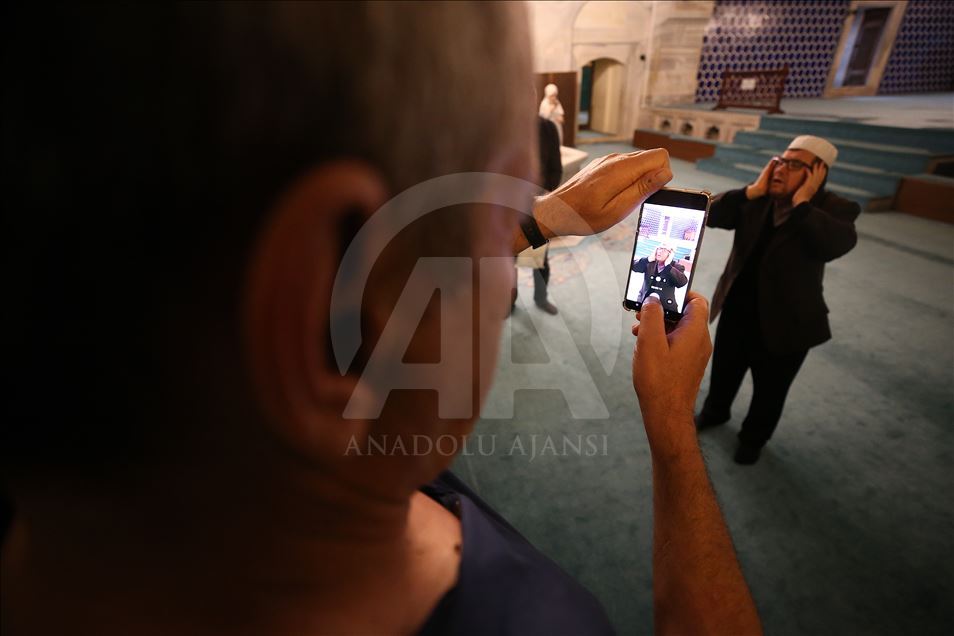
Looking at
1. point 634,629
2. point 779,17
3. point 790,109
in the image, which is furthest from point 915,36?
point 634,629

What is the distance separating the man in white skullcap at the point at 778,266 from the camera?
1890 millimetres

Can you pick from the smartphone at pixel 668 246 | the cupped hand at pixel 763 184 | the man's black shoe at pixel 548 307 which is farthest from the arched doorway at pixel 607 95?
the smartphone at pixel 668 246

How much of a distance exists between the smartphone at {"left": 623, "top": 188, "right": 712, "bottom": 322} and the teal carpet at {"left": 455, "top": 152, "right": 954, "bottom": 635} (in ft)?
3.68

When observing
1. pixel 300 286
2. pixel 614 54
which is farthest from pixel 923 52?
pixel 300 286

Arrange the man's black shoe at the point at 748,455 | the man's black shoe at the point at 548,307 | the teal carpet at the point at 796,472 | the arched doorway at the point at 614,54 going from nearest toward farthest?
the teal carpet at the point at 796,472, the man's black shoe at the point at 748,455, the man's black shoe at the point at 548,307, the arched doorway at the point at 614,54

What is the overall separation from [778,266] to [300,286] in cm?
218

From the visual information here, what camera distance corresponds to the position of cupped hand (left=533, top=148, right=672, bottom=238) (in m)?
0.97

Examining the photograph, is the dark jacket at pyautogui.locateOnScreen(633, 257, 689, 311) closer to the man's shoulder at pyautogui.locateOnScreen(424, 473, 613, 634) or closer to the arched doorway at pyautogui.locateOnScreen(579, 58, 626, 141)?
the man's shoulder at pyautogui.locateOnScreen(424, 473, 613, 634)

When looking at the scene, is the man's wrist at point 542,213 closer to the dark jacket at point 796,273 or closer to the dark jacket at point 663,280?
the dark jacket at point 663,280

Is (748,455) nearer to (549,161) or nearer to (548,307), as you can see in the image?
(548,307)

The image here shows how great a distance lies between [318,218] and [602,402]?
2625 millimetres

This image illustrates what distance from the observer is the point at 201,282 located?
0.88ft

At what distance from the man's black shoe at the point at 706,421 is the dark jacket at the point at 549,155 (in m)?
1.77

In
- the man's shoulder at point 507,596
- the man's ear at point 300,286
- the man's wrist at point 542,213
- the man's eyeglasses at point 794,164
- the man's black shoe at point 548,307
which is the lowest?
the man's black shoe at point 548,307
